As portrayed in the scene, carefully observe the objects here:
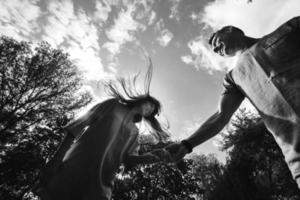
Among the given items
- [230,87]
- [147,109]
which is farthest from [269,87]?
[147,109]

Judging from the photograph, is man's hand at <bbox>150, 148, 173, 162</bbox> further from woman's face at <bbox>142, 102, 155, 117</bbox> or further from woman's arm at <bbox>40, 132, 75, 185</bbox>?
woman's face at <bbox>142, 102, 155, 117</bbox>

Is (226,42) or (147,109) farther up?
(147,109)

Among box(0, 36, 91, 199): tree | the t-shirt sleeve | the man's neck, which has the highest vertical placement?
box(0, 36, 91, 199): tree

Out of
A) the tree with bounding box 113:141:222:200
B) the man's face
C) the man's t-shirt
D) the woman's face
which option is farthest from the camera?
the tree with bounding box 113:141:222:200

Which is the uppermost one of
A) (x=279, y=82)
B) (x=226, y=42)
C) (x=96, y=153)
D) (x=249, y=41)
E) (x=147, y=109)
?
(x=147, y=109)

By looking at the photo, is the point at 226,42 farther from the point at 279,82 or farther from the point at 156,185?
the point at 156,185

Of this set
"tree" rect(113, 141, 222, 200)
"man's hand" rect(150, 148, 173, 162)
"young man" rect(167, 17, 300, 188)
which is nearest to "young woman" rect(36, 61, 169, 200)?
"man's hand" rect(150, 148, 173, 162)

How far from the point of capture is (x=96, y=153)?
6.57 feet

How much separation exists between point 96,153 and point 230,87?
150 centimetres

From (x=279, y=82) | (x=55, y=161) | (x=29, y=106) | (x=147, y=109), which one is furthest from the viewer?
(x=29, y=106)

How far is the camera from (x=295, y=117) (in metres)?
1.04

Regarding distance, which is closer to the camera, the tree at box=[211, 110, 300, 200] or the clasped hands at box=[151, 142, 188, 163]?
the clasped hands at box=[151, 142, 188, 163]

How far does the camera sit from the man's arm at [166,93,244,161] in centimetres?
171

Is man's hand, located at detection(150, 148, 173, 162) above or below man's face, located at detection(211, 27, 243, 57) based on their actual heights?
below
